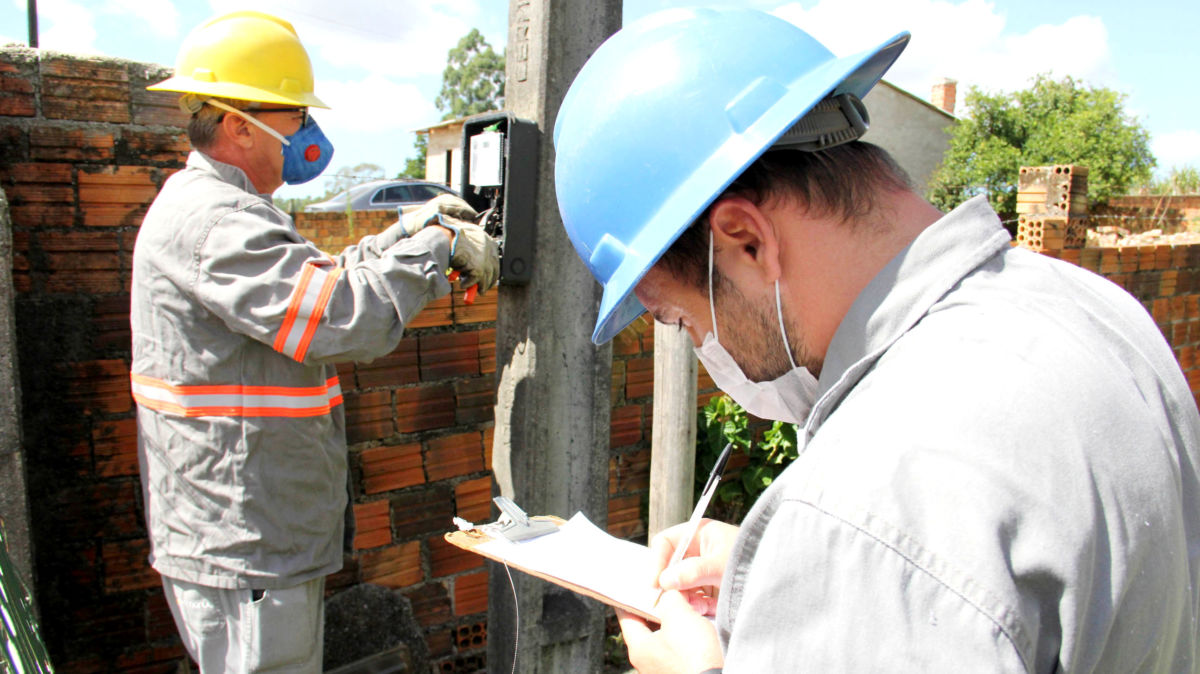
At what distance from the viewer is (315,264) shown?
200cm

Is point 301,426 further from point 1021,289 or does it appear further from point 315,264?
point 1021,289

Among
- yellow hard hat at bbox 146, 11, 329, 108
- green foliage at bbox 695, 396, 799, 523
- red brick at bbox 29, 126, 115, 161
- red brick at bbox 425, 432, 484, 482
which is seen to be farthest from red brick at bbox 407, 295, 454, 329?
green foliage at bbox 695, 396, 799, 523

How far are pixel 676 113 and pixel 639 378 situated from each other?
2.34 m

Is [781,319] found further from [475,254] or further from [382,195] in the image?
[382,195]

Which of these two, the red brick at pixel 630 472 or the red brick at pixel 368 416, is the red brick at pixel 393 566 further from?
the red brick at pixel 630 472

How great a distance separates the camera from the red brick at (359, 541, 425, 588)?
2.75 metres

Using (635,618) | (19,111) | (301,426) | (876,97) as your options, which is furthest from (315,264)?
(876,97)

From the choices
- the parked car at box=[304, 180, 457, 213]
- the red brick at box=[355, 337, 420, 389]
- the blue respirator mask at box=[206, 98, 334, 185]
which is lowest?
the red brick at box=[355, 337, 420, 389]

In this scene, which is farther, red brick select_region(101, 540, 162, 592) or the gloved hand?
red brick select_region(101, 540, 162, 592)

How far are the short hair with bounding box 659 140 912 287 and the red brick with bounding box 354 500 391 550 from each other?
204 cm

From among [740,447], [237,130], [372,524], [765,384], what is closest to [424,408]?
[372,524]

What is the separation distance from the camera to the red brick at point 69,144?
2.32m

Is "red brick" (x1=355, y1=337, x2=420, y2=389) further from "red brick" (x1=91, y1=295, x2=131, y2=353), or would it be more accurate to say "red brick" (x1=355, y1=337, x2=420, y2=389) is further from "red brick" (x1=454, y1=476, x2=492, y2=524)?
"red brick" (x1=91, y1=295, x2=131, y2=353)

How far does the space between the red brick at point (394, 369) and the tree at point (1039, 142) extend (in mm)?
21097
